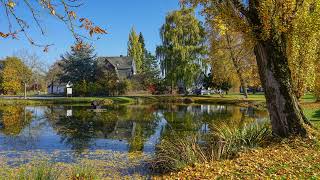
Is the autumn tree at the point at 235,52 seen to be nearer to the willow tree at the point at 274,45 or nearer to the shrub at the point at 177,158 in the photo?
the willow tree at the point at 274,45

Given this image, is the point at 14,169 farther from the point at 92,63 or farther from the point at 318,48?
the point at 92,63

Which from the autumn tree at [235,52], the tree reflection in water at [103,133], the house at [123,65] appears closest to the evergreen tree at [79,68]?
the house at [123,65]

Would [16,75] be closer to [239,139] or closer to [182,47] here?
[182,47]

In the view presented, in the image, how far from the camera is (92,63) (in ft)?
214

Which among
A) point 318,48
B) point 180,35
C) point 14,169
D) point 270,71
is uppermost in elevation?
point 180,35

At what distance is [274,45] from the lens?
39.7ft

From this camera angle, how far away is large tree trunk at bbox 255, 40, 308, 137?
1211 cm

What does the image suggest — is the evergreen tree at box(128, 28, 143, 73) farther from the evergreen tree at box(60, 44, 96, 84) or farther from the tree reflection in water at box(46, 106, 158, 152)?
the tree reflection in water at box(46, 106, 158, 152)

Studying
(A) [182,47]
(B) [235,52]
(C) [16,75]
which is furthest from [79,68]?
(B) [235,52]

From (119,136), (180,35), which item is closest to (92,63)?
(180,35)

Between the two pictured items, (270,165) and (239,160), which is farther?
(239,160)

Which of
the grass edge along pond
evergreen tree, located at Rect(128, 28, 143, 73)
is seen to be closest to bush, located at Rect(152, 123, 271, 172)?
the grass edge along pond

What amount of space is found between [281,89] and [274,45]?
147cm

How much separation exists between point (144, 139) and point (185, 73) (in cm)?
3902
